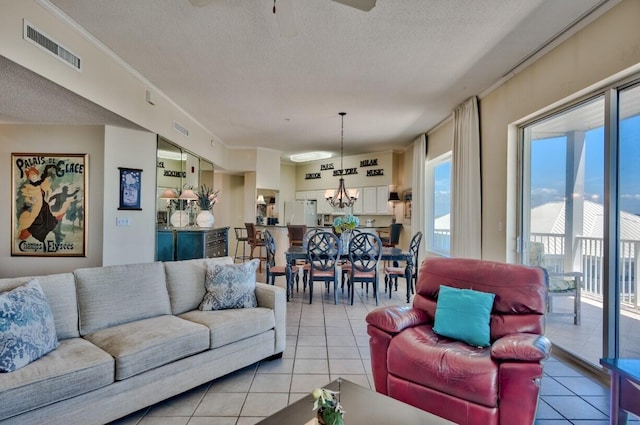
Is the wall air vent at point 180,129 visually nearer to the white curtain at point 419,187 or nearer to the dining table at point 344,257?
the dining table at point 344,257

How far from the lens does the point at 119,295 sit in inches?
95.8

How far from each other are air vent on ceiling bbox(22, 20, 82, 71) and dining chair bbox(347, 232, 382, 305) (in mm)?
3800

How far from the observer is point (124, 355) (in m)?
1.92

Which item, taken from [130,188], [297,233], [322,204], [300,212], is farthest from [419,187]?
[130,188]

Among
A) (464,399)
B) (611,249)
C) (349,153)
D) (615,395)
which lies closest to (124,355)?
(464,399)

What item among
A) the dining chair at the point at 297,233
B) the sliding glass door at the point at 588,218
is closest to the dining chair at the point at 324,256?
the dining chair at the point at 297,233

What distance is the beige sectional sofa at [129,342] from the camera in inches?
66.0

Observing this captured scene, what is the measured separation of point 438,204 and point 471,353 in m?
5.47

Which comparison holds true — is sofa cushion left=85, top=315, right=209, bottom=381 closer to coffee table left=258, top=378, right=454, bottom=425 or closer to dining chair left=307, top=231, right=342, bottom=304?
coffee table left=258, top=378, right=454, bottom=425

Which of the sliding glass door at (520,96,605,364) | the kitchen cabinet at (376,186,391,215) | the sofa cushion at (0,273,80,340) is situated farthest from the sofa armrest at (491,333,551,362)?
the kitchen cabinet at (376,186,391,215)

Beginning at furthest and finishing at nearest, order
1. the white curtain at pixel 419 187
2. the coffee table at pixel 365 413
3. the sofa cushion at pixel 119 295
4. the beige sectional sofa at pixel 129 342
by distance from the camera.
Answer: the white curtain at pixel 419 187 → the sofa cushion at pixel 119 295 → the beige sectional sofa at pixel 129 342 → the coffee table at pixel 365 413

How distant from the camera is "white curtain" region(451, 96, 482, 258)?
15.0ft

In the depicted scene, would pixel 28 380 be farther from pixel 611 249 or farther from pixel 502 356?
pixel 611 249

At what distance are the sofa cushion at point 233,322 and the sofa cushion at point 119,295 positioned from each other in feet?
0.90
